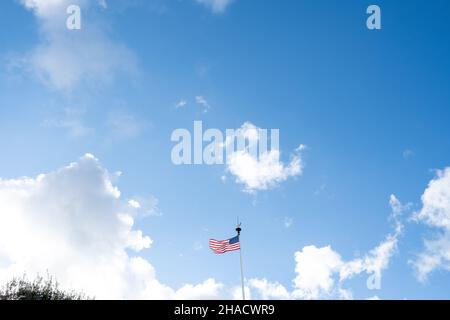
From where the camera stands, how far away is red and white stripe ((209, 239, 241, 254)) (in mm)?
27062

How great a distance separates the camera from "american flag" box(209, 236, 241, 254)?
27.1 meters

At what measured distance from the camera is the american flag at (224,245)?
27.1m

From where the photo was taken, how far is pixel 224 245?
27281 millimetres

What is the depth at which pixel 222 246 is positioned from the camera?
89.5 feet

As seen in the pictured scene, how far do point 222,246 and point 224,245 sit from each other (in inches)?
7.1

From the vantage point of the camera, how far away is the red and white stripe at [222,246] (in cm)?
2706
